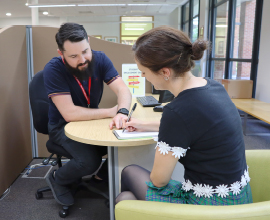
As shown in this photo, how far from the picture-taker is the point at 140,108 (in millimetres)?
1829

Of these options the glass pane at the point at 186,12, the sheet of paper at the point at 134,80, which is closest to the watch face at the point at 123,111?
the sheet of paper at the point at 134,80

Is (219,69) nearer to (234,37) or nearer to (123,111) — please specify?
(234,37)

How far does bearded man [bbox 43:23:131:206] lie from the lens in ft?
5.02

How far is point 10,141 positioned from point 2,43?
77 cm

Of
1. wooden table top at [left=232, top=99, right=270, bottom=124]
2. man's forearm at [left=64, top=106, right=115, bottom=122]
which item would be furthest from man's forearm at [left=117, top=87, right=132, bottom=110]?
wooden table top at [left=232, top=99, right=270, bottom=124]

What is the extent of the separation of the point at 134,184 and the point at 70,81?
2.72 ft

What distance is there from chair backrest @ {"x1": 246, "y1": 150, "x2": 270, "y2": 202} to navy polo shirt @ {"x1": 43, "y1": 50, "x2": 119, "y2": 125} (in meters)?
1.06

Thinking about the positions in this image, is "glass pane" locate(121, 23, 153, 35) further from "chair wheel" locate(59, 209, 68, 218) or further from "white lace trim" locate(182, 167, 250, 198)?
"white lace trim" locate(182, 167, 250, 198)

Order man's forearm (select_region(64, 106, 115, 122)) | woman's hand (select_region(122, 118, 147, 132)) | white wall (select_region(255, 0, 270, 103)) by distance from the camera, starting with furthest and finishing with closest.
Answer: white wall (select_region(255, 0, 270, 103)) → man's forearm (select_region(64, 106, 115, 122)) → woman's hand (select_region(122, 118, 147, 132))

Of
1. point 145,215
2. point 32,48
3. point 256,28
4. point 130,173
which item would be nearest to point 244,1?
point 256,28

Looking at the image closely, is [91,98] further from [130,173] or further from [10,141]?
[10,141]

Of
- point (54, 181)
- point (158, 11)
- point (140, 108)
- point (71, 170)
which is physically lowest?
point (54, 181)

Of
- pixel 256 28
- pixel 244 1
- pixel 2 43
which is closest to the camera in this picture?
pixel 2 43

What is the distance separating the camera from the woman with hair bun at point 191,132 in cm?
83
